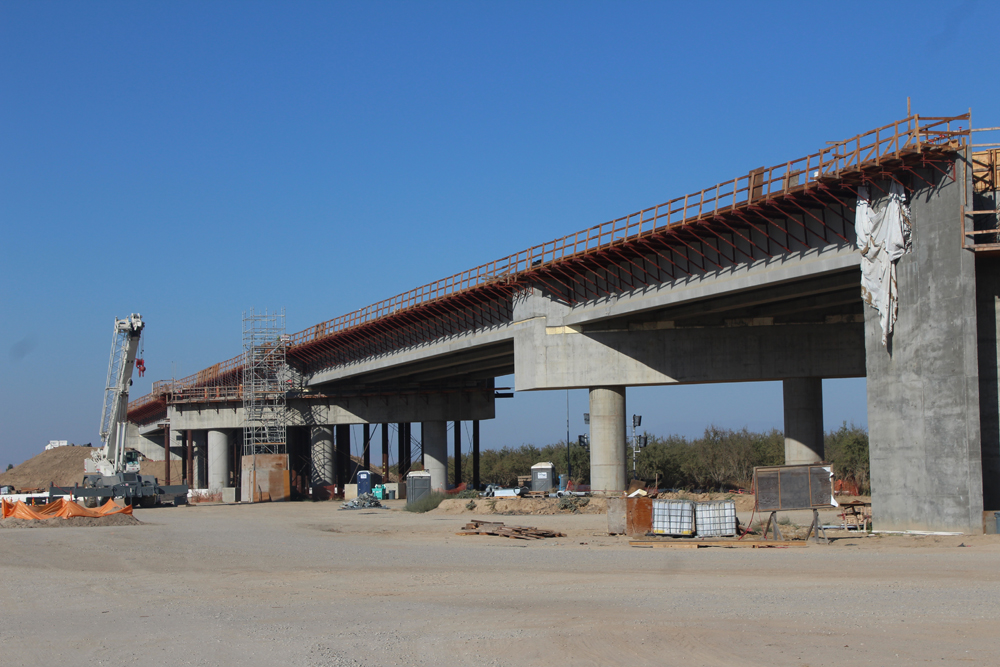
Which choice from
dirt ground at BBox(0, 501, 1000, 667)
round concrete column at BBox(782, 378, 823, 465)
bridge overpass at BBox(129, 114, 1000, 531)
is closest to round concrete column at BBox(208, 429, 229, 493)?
bridge overpass at BBox(129, 114, 1000, 531)

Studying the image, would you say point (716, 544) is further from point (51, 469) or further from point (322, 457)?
point (51, 469)

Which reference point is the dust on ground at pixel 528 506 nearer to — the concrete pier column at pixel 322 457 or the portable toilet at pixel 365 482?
the portable toilet at pixel 365 482

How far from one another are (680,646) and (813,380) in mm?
31877

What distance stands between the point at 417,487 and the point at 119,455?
64.7 ft

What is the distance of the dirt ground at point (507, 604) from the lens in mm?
11930

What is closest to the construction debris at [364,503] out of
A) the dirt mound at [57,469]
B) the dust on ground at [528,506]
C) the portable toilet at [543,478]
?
the portable toilet at [543,478]

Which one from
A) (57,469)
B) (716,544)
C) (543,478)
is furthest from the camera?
(57,469)

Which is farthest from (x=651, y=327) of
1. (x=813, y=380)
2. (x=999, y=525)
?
(x=999, y=525)

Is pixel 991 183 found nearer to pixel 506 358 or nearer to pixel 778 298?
pixel 778 298

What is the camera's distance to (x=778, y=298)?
3403cm

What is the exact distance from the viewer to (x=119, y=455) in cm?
5697

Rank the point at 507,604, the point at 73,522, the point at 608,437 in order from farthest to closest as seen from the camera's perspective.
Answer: the point at 608,437 < the point at 73,522 < the point at 507,604

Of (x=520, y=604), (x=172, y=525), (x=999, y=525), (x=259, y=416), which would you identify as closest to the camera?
(x=520, y=604)

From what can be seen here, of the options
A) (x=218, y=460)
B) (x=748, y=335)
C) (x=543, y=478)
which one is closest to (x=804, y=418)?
(x=748, y=335)
